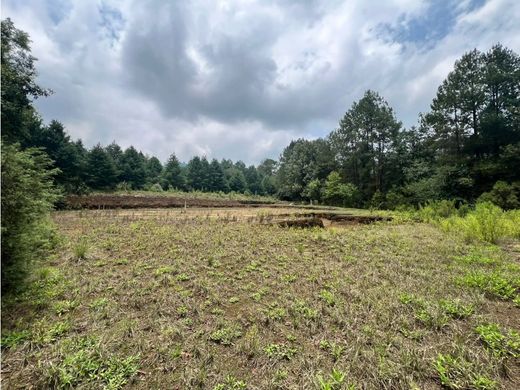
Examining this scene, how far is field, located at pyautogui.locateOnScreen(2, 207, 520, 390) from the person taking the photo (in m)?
2.48

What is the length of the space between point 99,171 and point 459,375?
36.1 meters

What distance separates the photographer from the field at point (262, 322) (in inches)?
97.7

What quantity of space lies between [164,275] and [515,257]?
7891 mm

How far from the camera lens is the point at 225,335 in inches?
122

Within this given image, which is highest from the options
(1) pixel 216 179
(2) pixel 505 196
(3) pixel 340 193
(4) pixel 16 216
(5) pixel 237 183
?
(1) pixel 216 179

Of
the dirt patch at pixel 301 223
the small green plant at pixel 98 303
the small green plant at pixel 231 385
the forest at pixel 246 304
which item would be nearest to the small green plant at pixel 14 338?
the forest at pixel 246 304

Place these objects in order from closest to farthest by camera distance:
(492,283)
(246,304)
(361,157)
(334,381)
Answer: (334,381), (246,304), (492,283), (361,157)

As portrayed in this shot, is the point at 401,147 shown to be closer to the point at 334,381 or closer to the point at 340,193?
the point at 340,193

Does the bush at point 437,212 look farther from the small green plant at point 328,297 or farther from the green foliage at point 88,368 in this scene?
the green foliage at point 88,368

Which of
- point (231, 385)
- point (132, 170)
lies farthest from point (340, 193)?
point (132, 170)

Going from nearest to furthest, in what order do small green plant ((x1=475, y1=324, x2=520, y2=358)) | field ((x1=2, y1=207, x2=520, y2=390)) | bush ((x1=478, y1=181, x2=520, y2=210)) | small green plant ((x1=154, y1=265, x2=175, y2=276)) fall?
field ((x1=2, y1=207, x2=520, y2=390)) → small green plant ((x1=475, y1=324, x2=520, y2=358)) → small green plant ((x1=154, y1=265, x2=175, y2=276)) → bush ((x1=478, y1=181, x2=520, y2=210))

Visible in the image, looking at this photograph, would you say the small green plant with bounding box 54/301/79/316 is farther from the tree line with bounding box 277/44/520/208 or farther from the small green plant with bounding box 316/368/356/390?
the tree line with bounding box 277/44/520/208

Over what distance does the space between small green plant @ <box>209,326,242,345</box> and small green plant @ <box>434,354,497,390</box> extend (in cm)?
215

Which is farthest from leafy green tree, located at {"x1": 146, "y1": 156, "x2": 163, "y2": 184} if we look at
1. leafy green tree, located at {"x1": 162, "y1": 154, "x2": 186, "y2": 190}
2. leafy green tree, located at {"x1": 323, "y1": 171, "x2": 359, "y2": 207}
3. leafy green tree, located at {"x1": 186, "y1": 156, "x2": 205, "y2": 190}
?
leafy green tree, located at {"x1": 323, "y1": 171, "x2": 359, "y2": 207}
